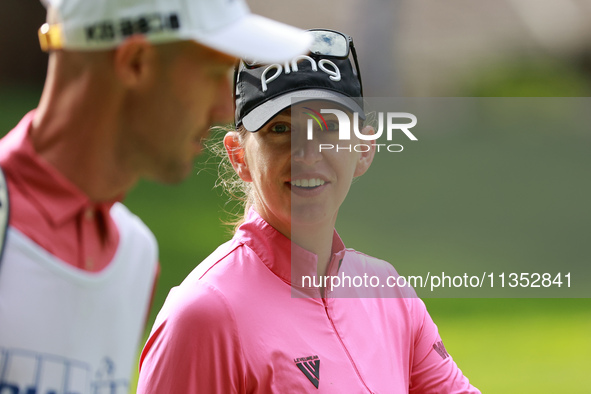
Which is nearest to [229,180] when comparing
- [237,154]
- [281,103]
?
[237,154]

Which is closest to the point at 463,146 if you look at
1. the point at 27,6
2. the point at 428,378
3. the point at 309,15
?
the point at 309,15

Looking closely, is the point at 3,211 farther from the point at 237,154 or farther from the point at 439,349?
the point at 439,349

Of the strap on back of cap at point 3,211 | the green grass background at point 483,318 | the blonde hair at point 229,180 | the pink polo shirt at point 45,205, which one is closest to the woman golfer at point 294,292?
the blonde hair at point 229,180

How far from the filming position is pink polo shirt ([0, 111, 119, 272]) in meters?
1.22

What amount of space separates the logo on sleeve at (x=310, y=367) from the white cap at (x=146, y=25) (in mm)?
922

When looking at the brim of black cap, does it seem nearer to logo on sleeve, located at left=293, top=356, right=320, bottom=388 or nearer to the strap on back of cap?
logo on sleeve, located at left=293, top=356, right=320, bottom=388

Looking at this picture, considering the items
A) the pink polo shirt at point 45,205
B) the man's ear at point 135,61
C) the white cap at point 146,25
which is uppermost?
the white cap at point 146,25

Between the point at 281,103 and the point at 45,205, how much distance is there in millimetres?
951

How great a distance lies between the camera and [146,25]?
1.21 metres

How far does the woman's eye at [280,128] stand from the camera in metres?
2.15

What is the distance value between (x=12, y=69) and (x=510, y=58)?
11.6 meters

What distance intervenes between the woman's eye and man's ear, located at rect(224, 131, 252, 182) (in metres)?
0.18

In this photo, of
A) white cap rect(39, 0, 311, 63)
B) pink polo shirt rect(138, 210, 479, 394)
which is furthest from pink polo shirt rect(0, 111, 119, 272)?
pink polo shirt rect(138, 210, 479, 394)

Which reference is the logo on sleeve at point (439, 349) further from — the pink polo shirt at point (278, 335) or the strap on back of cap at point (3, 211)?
the strap on back of cap at point (3, 211)
